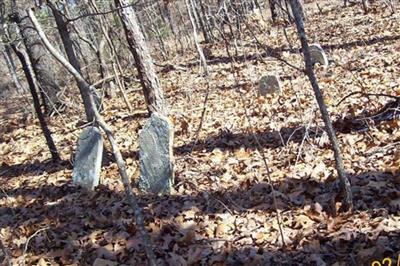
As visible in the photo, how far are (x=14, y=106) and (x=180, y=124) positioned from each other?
1272 centimetres

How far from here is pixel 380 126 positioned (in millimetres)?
5949

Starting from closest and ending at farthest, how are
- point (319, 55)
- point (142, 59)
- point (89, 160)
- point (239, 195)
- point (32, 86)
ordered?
point (239, 195)
point (89, 160)
point (32, 86)
point (142, 59)
point (319, 55)

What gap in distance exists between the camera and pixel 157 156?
20.2 ft

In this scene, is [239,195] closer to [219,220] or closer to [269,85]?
[219,220]

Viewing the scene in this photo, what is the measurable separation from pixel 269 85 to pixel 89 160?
3835 mm

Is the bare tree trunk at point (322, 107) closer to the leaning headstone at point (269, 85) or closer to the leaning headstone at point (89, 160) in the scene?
the leaning headstone at point (89, 160)

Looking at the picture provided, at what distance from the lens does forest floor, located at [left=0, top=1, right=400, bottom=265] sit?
14.2 feet

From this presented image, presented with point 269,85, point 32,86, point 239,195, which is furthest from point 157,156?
point 269,85

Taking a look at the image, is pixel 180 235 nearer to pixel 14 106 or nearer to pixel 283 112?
pixel 283 112

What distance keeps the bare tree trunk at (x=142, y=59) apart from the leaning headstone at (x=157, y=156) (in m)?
1.97

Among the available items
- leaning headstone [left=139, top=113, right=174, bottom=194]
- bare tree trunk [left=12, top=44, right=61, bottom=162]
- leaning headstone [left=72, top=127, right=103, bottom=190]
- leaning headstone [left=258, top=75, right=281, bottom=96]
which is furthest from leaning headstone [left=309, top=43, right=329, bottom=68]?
bare tree trunk [left=12, top=44, right=61, bottom=162]

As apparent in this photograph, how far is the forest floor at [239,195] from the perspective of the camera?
432cm

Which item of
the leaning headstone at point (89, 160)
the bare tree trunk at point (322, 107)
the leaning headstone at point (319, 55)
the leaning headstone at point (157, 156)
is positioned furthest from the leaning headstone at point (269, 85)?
the bare tree trunk at point (322, 107)

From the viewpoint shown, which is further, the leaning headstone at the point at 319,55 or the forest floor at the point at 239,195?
the leaning headstone at the point at 319,55
